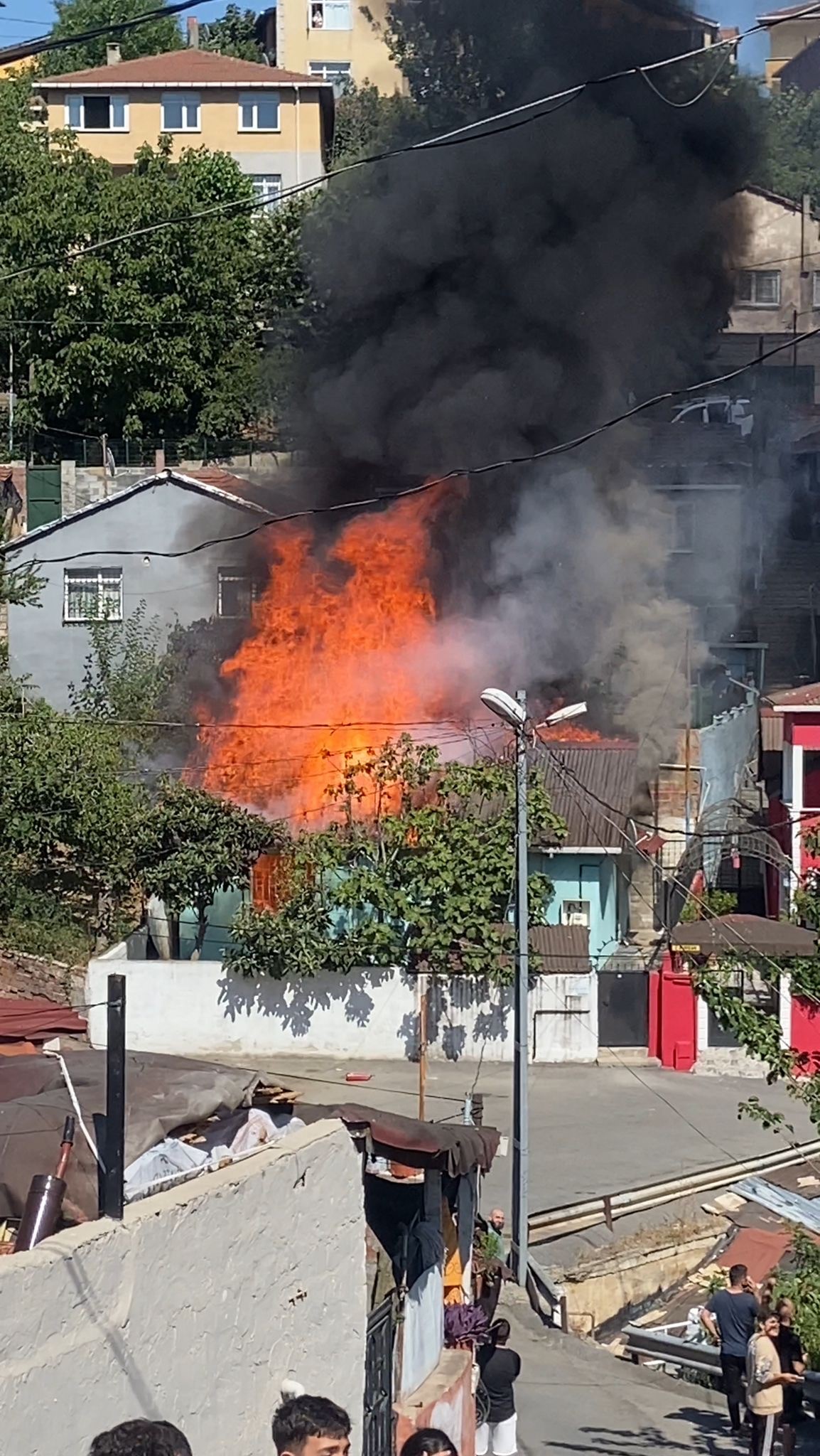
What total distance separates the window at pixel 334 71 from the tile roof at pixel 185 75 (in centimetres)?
290

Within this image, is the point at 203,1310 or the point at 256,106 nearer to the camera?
the point at 203,1310

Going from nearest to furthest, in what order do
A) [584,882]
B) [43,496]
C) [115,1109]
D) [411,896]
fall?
[115,1109] < [411,896] < [584,882] < [43,496]

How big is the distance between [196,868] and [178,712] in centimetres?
585

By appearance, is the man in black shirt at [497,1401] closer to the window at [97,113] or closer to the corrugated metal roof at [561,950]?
the corrugated metal roof at [561,950]

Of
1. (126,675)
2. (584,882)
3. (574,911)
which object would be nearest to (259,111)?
(126,675)

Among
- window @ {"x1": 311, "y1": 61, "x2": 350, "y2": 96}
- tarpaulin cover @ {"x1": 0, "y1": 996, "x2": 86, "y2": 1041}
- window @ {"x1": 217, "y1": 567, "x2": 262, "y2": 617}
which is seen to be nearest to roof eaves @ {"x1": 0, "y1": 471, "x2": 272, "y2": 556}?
window @ {"x1": 217, "y1": 567, "x2": 262, "y2": 617}

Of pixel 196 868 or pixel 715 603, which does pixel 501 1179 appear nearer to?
pixel 196 868

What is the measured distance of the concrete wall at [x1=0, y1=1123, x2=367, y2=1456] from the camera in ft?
16.8

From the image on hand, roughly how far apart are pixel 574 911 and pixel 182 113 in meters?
31.3

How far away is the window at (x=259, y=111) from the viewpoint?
159 feet

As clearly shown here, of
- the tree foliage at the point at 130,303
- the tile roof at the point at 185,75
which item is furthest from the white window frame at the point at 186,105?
the tree foliage at the point at 130,303

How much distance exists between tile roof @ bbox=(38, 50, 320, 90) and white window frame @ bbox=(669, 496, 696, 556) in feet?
64.9

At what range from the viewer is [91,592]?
32.8 metres

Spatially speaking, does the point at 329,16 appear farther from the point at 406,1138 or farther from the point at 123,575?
the point at 406,1138
